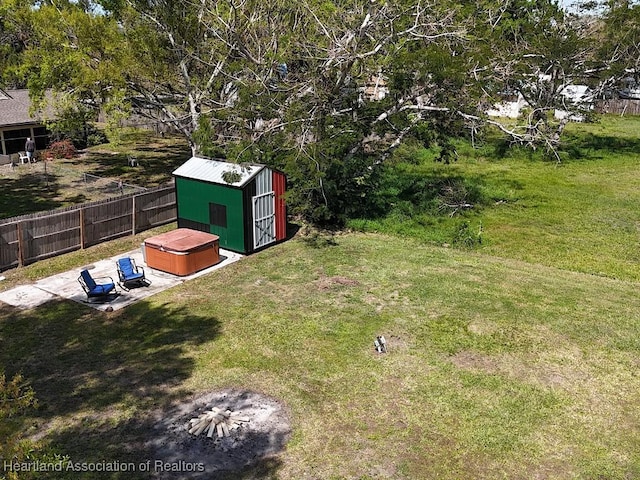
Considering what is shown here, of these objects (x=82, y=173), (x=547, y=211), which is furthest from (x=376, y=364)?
(x=82, y=173)

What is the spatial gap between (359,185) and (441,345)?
37.7ft

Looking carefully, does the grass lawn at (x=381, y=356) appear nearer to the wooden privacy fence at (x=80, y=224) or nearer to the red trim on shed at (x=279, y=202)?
the wooden privacy fence at (x=80, y=224)

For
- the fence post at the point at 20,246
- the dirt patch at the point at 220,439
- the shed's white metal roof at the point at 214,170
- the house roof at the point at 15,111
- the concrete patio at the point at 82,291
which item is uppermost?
the house roof at the point at 15,111

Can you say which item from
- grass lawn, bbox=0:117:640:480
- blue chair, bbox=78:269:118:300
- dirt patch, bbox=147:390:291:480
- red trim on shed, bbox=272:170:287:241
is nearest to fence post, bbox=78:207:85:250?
Answer: grass lawn, bbox=0:117:640:480

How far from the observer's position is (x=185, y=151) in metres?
38.4

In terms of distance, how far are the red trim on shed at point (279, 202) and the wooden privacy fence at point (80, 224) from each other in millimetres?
4885

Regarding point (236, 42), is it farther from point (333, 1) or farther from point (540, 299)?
point (540, 299)

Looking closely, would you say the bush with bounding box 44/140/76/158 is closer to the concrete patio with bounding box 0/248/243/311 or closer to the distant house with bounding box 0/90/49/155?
the distant house with bounding box 0/90/49/155

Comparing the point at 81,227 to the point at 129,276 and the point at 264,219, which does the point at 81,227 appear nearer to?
the point at 129,276

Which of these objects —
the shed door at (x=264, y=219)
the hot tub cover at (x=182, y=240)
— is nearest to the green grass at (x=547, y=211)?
the shed door at (x=264, y=219)

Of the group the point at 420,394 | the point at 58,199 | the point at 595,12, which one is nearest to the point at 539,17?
the point at 595,12

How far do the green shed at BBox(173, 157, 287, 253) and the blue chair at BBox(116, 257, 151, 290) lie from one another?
12.1 ft

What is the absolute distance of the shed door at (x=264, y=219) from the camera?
20.0 meters

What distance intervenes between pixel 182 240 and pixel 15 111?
71.5ft
